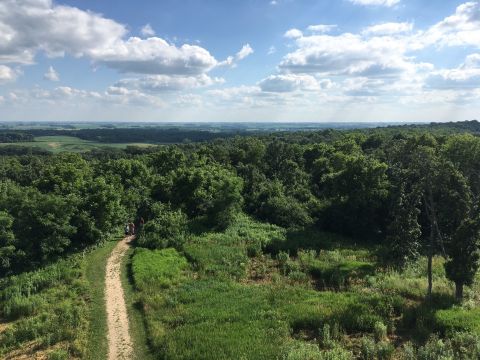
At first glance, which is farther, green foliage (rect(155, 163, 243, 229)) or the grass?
green foliage (rect(155, 163, 243, 229))

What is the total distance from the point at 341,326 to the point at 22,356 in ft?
48.1

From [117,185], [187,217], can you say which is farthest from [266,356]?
[117,185]

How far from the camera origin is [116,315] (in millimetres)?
21109

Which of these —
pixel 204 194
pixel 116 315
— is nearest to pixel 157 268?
pixel 116 315

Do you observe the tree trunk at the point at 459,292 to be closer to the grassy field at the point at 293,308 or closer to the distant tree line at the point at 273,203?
the distant tree line at the point at 273,203

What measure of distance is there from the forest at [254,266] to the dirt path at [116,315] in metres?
0.52

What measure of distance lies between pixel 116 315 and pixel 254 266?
11628 mm

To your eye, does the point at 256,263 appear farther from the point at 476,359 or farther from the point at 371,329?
the point at 476,359

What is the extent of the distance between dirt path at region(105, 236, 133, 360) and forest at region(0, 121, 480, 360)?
52 centimetres

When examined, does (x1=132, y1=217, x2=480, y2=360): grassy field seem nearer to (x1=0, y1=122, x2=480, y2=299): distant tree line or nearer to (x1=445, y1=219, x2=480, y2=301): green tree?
(x1=445, y1=219, x2=480, y2=301): green tree

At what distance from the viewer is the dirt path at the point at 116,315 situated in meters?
18.0

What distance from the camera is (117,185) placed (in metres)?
44.2

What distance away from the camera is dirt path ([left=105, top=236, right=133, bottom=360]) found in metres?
18.0

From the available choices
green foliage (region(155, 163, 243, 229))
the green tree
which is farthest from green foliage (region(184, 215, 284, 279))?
the green tree
